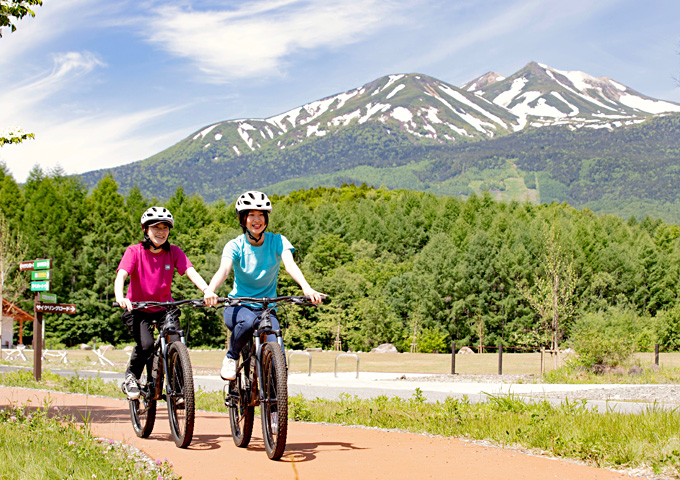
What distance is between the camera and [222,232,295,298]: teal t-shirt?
6172mm

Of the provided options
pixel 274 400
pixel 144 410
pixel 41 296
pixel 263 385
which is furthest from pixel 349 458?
pixel 41 296

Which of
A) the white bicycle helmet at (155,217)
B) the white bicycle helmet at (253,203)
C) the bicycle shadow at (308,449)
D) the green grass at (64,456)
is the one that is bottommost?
the bicycle shadow at (308,449)

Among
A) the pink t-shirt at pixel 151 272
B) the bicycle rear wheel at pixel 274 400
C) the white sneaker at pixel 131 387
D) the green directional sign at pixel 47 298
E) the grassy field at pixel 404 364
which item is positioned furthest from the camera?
the grassy field at pixel 404 364

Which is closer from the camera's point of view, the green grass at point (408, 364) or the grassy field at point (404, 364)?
the green grass at point (408, 364)

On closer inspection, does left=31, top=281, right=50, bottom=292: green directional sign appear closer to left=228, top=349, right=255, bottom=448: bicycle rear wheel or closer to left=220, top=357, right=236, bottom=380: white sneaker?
left=228, top=349, right=255, bottom=448: bicycle rear wheel

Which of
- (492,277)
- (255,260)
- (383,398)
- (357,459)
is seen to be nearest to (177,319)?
(255,260)

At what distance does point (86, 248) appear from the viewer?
68.1 metres

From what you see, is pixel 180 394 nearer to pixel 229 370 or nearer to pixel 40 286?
pixel 229 370

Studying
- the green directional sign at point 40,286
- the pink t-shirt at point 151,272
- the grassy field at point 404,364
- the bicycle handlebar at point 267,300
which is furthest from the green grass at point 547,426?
the grassy field at point 404,364

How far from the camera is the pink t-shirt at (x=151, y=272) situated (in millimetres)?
6930

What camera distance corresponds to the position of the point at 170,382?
654 cm

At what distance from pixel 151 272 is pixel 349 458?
254cm

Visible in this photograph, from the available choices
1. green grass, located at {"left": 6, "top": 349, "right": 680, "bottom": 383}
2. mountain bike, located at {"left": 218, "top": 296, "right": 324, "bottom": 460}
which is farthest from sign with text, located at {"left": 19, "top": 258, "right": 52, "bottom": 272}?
green grass, located at {"left": 6, "top": 349, "right": 680, "bottom": 383}

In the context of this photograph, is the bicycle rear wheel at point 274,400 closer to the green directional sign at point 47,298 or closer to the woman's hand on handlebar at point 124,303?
the woman's hand on handlebar at point 124,303
